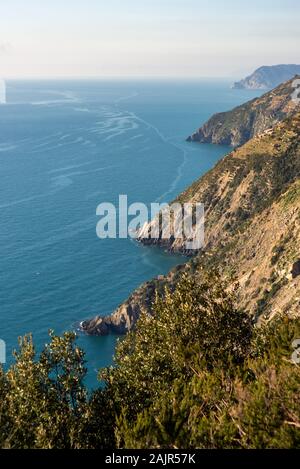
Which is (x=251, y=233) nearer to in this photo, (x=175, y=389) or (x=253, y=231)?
(x=253, y=231)

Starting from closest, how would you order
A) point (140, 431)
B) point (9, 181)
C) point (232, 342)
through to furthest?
point (140, 431) → point (232, 342) → point (9, 181)

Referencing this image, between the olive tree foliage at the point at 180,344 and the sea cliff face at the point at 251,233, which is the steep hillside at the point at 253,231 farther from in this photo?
the olive tree foliage at the point at 180,344

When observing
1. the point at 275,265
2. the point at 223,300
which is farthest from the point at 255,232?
the point at 223,300

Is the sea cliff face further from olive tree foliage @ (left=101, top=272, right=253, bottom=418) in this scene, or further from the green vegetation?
the green vegetation

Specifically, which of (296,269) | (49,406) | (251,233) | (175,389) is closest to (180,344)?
(175,389)

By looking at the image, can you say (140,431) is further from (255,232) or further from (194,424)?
(255,232)

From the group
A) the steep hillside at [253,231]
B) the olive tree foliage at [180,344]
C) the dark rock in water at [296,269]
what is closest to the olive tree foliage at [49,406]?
the olive tree foliage at [180,344]
